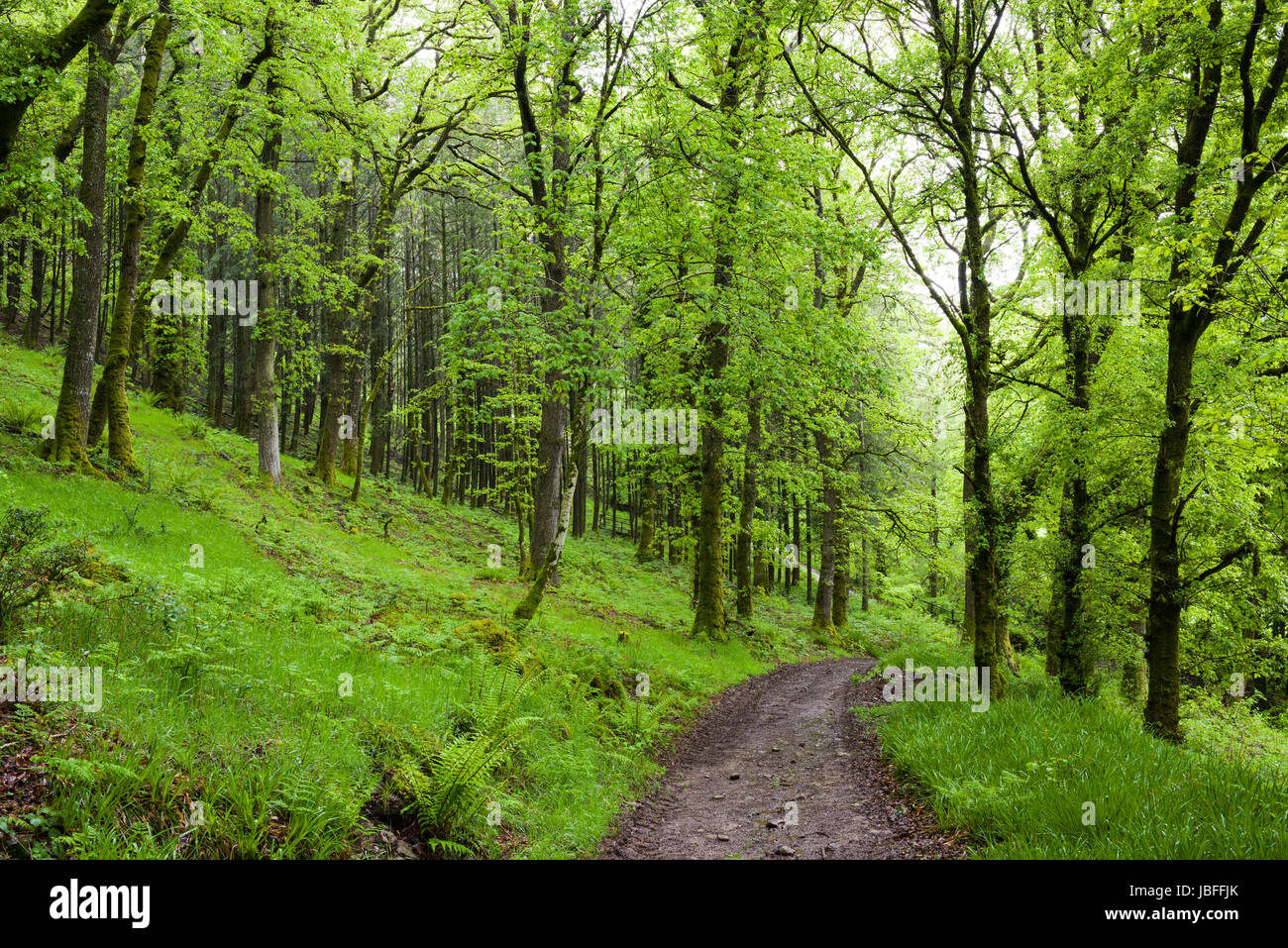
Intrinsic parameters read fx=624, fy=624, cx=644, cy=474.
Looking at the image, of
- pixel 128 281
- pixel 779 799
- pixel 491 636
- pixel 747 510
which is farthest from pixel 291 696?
pixel 747 510

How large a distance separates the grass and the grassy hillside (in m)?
3.21

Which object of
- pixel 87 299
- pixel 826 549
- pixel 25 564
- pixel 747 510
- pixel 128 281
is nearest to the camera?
pixel 25 564

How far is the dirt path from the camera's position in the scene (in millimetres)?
5297

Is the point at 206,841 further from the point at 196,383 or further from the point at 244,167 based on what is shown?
the point at 196,383

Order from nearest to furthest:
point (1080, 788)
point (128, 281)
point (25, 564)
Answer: point (1080, 788), point (25, 564), point (128, 281)

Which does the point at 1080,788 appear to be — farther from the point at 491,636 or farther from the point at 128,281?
the point at 128,281

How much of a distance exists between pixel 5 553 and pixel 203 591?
2609 mm

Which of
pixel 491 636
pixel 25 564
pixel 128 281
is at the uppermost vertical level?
pixel 128 281

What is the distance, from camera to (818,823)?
5820mm

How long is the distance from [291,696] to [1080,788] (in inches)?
251

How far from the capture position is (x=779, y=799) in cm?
665

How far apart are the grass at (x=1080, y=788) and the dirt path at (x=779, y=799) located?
16.2 inches

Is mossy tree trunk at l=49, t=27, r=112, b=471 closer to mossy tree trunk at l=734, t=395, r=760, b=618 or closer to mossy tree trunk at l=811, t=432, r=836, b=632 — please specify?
mossy tree trunk at l=734, t=395, r=760, b=618
